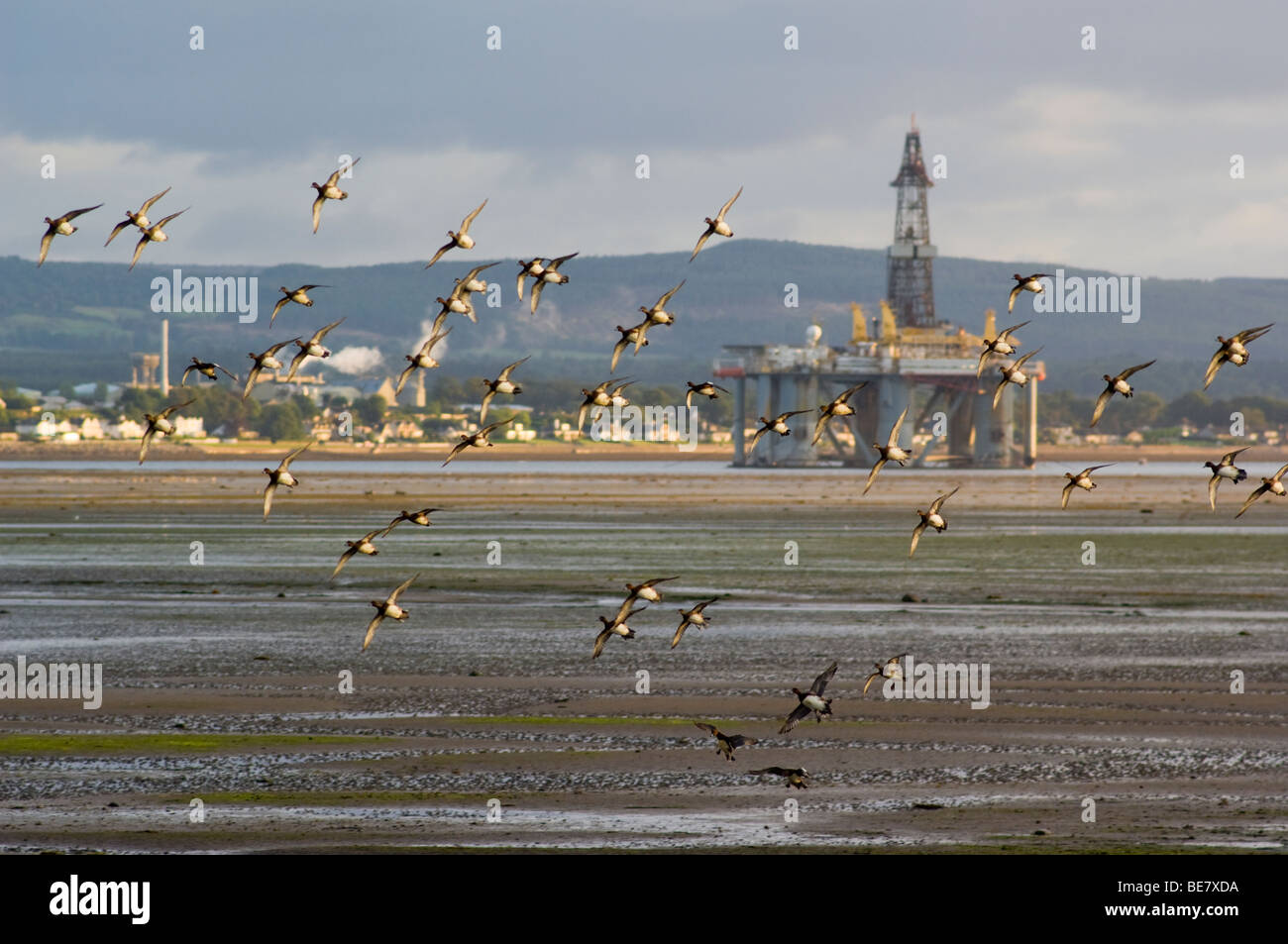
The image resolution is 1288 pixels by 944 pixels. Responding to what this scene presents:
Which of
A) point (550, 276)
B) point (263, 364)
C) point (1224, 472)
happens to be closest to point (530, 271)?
point (550, 276)

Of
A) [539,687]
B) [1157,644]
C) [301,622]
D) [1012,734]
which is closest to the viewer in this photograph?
[1012,734]


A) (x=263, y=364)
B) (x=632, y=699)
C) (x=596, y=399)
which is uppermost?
(x=263, y=364)

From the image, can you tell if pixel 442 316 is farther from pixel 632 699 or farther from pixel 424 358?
pixel 632 699

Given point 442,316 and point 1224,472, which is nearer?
point 1224,472

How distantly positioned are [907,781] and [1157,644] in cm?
1584

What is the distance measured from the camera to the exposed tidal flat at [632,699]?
21.7 meters

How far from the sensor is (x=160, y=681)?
32.8m

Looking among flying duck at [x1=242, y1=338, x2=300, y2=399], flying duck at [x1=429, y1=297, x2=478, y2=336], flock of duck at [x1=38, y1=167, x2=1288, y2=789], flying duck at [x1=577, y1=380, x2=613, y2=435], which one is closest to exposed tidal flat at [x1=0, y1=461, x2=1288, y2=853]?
flock of duck at [x1=38, y1=167, x2=1288, y2=789]

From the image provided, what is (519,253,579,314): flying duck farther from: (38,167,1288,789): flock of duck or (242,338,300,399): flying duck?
(242,338,300,399): flying duck

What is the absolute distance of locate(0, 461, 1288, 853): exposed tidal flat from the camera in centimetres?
2166

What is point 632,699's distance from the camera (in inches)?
1232

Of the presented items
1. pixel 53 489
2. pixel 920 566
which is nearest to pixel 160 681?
pixel 920 566
